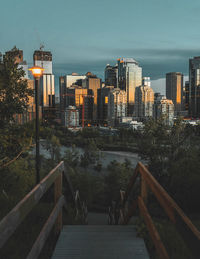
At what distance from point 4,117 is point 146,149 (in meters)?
20.4

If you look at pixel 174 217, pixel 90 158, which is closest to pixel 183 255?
pixel 174 217

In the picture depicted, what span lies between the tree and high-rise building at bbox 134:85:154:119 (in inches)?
7197

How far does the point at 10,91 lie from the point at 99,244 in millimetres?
4887

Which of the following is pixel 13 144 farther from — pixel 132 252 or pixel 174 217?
pixel 174 217

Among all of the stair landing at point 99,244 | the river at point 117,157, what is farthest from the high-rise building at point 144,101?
the stair landing at point 99,244

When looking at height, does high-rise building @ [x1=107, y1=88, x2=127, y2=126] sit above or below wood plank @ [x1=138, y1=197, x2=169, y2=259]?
above

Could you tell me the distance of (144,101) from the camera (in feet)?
618

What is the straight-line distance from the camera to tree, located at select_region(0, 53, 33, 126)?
6429 millimetres

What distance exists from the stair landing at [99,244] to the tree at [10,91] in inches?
154

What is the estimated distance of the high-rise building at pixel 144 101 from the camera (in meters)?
187

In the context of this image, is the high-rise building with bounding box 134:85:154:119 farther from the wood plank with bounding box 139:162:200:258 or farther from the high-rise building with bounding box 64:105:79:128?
the wood plank with bounding box 139:162:200:258

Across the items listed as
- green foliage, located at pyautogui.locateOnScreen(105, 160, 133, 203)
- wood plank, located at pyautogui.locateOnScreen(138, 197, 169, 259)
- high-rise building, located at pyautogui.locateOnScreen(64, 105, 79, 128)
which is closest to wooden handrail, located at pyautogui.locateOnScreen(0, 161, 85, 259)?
wood plank, located at pyautogui.locateOnScreen(138, 197, 169, 259)

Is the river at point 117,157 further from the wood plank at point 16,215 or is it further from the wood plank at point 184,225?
the wood plank at point 184,225

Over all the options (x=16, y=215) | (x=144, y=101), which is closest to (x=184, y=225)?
(x=16, y=215)
